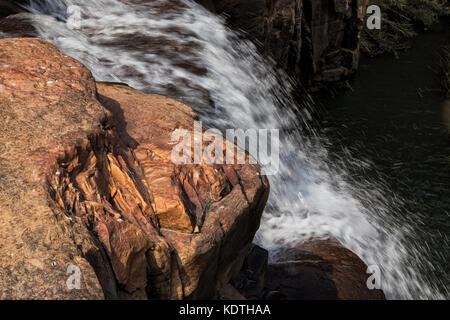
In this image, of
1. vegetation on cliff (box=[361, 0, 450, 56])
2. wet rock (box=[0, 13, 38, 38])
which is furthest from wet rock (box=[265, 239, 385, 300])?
vegetation on cliff (box=[361, 0, 450, 56])

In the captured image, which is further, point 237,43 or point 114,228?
point 237,43

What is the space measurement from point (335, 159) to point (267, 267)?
3.01 metres

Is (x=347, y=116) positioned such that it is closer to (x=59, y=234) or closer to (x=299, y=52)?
(x=299, y=52)

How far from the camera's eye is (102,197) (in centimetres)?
198

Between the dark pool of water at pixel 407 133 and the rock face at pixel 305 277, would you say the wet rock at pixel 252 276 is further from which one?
the dark pool of water at pixel 407 133

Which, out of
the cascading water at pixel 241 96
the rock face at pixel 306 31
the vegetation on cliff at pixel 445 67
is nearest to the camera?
the cascading water at pixel 241 96

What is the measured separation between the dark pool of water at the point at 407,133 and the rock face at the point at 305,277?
1.51 metres

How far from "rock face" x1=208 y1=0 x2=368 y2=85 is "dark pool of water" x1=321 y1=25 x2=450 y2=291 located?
513mm

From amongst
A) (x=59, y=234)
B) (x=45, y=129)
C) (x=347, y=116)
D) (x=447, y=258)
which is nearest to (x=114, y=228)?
(x=59, y=234)

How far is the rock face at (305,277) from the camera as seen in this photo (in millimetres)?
2869

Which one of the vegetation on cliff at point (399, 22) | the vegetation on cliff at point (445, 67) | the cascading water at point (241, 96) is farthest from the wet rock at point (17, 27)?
the vegetation on cliff at point (399, 22)

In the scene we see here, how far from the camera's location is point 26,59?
2398mm

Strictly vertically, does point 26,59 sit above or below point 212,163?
above

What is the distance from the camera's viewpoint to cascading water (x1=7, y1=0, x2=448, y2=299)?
158 inches
